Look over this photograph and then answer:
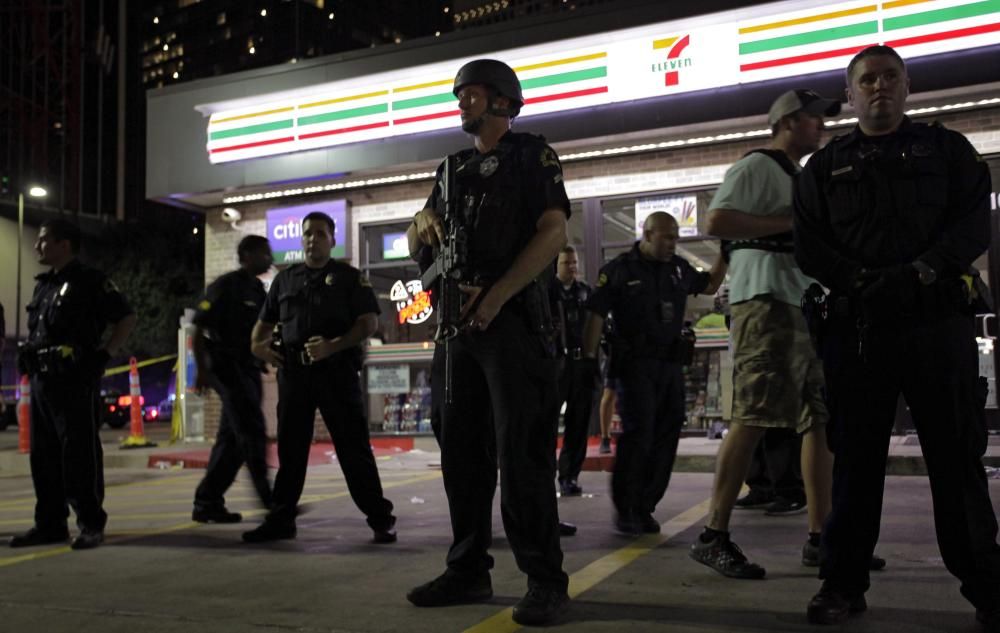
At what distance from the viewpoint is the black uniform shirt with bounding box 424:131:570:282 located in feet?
12.5

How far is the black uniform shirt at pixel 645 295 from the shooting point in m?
6.09

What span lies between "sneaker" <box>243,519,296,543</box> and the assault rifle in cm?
233

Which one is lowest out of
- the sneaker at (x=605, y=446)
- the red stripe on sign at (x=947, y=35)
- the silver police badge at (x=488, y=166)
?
the sneaker at (x=605, y=446)

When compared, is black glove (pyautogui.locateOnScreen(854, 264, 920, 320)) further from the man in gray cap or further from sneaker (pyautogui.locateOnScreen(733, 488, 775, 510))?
sneaker (pyautogui.locateOnScreen(733, 488, 775, 510))

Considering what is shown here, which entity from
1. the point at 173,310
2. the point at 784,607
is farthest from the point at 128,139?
the point at 784,607

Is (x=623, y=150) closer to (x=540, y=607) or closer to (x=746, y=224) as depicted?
(x=746, y=224)

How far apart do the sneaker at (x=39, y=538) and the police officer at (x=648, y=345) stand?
11.1 ft

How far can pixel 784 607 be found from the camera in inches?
142

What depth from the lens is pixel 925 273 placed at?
3162mm

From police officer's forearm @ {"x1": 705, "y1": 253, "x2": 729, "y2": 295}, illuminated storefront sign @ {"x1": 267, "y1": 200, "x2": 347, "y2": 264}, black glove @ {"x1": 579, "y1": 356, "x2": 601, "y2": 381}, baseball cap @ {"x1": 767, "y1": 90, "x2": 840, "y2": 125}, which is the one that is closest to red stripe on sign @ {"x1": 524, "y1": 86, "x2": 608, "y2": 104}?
illuminated storefront sign @ {"x1": 267, "y1": 200, "x2": 347, "y2": 264}

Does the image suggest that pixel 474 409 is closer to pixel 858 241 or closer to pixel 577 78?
pixel 858 241

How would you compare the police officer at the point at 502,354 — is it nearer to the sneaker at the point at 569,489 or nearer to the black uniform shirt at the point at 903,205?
the black uniform shirt at the point at 903,205

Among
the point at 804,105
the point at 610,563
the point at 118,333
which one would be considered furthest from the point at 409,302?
the point at 804,105

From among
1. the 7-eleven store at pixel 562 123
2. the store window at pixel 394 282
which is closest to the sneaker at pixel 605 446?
the 7-eleven store at pixel 562 123
